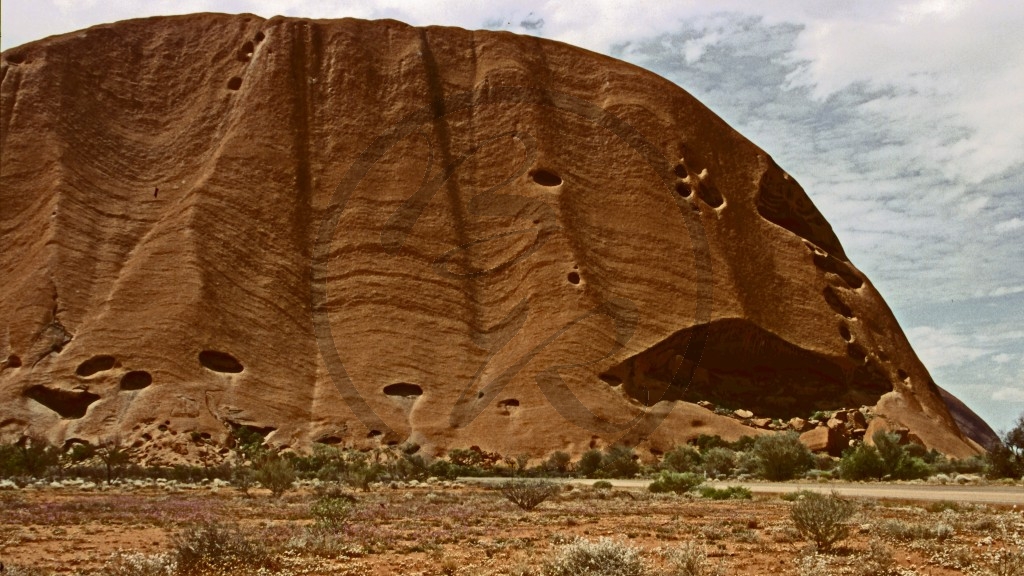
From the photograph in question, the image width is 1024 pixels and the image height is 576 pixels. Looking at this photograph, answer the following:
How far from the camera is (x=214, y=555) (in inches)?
388

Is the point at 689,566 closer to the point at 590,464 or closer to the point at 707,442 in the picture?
the point at 590,464

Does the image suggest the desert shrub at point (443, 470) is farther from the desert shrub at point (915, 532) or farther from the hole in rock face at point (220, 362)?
the desert shrub at point (915, 532)

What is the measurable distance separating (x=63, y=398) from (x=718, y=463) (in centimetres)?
2832

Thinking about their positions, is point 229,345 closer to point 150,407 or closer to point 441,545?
point 150,407

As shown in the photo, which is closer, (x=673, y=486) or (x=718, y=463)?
(x=673, y=486)

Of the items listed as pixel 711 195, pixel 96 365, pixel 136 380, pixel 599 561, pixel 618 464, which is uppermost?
pixel 711 195

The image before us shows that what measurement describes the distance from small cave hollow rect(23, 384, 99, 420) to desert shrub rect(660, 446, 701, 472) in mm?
24970

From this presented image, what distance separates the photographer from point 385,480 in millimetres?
33469

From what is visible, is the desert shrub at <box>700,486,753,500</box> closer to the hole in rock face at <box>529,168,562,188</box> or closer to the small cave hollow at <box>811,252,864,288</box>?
the hole in rock face at <box>529,168,562,188</box>

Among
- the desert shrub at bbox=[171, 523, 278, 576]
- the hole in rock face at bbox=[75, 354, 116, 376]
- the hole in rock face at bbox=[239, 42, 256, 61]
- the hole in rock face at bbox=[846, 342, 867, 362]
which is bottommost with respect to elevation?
the desert shrub at bbox=[171, 523, 278, 576]

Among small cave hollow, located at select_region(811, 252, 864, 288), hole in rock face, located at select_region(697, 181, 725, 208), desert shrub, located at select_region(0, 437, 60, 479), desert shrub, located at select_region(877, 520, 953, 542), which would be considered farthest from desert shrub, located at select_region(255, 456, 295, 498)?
small cave hollow, located at select_region(811, 252, 864, 288)


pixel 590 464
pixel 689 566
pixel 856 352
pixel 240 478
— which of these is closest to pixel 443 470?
pixel 590 464

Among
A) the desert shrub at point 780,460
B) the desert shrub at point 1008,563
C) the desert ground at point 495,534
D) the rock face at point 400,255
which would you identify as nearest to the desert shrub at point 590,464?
the rock face at point 400,255

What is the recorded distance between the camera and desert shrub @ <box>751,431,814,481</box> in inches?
1248
